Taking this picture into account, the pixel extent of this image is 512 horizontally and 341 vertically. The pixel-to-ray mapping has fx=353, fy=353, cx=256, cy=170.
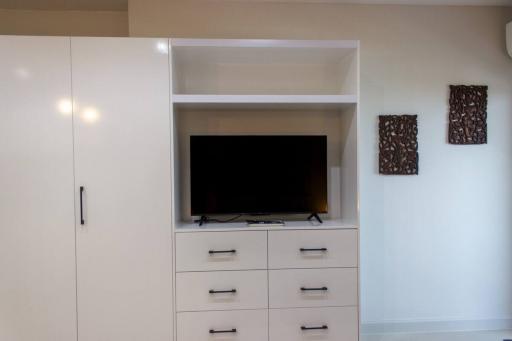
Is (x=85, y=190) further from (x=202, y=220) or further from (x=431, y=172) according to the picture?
(x=431, y=172)

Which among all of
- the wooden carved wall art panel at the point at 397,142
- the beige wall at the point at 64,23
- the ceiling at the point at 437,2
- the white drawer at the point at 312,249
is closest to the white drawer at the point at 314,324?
the white drawer at the point at 312,249

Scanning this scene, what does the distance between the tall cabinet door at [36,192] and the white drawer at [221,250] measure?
68 cm

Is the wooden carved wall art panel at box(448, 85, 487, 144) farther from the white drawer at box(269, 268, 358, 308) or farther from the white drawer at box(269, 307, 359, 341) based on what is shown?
the white drawer at box(269, 307, 359, 341)

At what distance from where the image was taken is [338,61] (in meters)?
2.62

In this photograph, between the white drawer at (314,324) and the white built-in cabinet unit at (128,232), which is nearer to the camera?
the white built-in cabinet unit at (128,232)

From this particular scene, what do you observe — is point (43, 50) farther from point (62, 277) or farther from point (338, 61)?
point (338, 61)

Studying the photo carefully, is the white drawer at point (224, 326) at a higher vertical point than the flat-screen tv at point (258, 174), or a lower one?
lower

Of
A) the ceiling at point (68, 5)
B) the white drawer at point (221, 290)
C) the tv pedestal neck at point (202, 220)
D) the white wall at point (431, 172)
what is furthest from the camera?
the white wall at point (431, 172)

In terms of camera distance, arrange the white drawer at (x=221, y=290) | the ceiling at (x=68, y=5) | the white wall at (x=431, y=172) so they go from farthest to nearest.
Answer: the white wall at (x=431, y=172) → the ceiling at (x=68, y=5) → the white drawer at (x=221, y=290)

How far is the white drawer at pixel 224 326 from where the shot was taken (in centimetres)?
222

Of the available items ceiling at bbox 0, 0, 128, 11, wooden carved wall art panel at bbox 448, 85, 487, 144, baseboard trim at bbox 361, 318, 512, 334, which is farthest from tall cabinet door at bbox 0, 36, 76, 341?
wooden carved wall art panel at bbox 448, 85, 487, 144

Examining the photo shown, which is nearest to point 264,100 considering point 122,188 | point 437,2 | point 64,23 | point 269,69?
point 269,69

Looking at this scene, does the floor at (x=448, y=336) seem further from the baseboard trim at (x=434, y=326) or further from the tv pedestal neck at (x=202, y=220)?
the tv pedestal neck at (x=202, y=220)

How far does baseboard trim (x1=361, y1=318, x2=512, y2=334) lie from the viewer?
273cm
